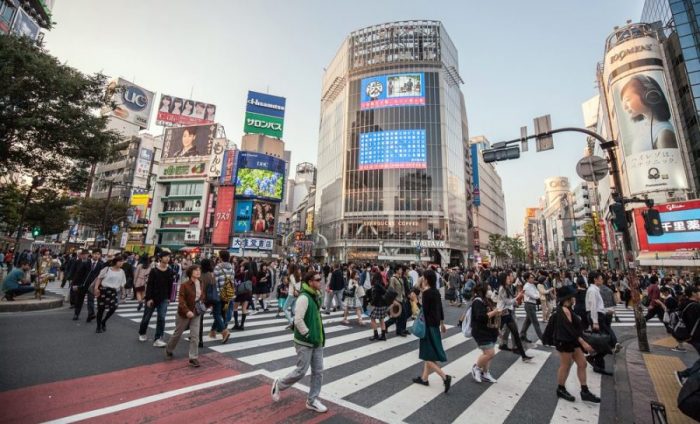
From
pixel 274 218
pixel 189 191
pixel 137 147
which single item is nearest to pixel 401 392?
pixel 274 218

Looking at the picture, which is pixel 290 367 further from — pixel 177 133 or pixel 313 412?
pixel 177 133

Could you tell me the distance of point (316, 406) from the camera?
3994 millimetres

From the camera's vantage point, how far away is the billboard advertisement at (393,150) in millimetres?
51438

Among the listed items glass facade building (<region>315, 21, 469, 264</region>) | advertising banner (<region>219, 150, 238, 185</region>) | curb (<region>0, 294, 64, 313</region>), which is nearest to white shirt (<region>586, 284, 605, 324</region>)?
curb (<region>0, 294, 64, 313</region>)

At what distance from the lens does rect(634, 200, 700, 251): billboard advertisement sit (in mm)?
28781

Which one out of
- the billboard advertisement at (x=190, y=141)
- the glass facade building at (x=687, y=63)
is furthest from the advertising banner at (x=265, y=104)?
the glass facade building at (x=687, y=63)

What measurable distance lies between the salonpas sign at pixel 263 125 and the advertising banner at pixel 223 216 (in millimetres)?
10601

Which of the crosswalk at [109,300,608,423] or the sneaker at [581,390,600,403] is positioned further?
the sneaker at [581,390,600,403]

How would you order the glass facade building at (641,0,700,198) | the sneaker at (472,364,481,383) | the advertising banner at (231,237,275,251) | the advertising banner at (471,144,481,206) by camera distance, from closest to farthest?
the sneaker at (472,364,481,383)
the glass facade building at (641,0,700,198)
the advertising banner at (231,237,275,251)
the advertising banner at (471,144,481,206)

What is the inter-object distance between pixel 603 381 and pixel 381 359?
4040 millimetres

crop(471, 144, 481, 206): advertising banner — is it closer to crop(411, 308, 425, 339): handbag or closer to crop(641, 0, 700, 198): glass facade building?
crop(641, 0, 700, 198): glass facade building

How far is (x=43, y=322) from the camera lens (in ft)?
26.3

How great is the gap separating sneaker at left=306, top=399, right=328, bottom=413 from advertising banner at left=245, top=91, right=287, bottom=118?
53.5 metres

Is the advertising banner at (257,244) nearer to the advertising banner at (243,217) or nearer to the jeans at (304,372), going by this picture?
the advertising banner at (243,217)
